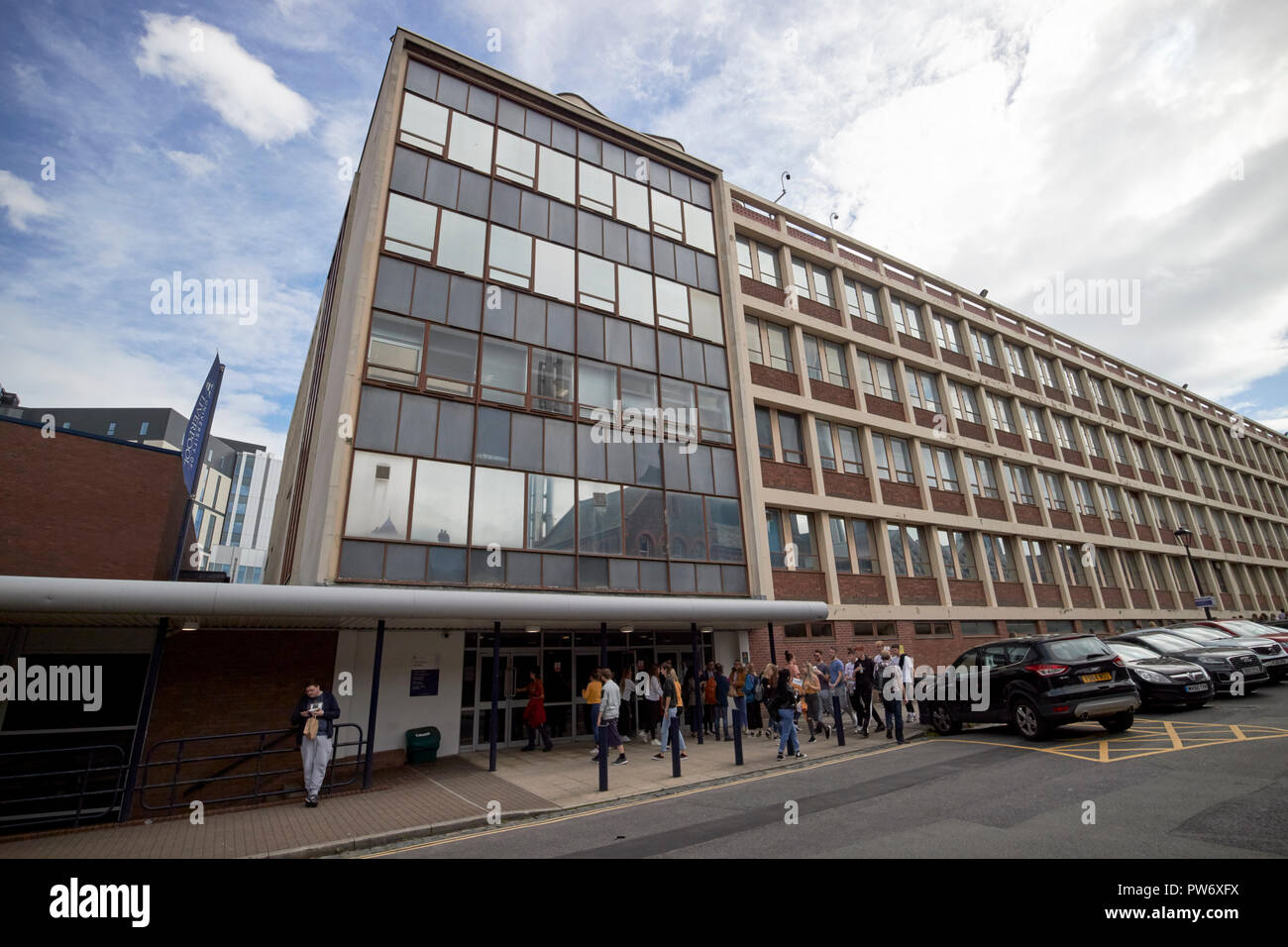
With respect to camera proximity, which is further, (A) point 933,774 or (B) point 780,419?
(B) point 780,419

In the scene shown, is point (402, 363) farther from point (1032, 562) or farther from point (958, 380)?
point (1032, 562)

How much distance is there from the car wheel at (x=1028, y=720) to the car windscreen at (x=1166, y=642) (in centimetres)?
643

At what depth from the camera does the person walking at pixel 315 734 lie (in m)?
9.40

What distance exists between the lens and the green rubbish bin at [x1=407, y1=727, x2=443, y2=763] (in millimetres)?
12594

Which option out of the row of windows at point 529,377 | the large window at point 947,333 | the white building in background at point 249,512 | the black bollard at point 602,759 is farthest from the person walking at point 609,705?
the white building in background at point 249,512

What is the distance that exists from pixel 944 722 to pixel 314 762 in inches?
461

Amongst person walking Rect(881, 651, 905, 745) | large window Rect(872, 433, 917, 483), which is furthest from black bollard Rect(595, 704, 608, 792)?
large window Rect(872, 433, 917, 483)

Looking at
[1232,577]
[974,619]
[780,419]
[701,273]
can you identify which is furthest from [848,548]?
[1232,577]

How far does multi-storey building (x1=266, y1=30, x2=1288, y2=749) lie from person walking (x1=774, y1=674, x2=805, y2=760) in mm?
5356

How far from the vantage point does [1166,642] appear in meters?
14.8

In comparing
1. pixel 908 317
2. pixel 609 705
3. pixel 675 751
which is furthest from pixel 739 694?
pixel 908 317

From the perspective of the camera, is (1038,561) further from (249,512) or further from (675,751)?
(249,512)
